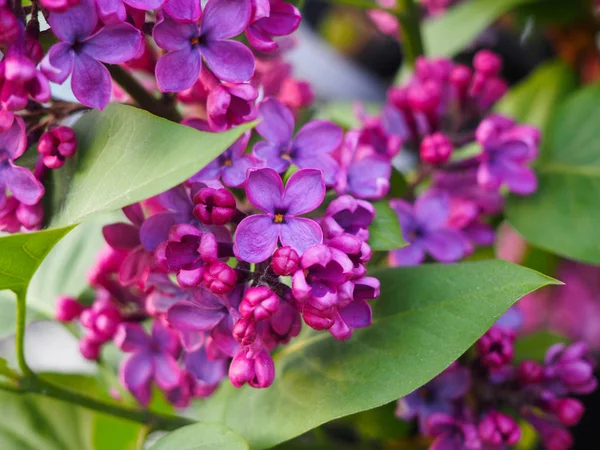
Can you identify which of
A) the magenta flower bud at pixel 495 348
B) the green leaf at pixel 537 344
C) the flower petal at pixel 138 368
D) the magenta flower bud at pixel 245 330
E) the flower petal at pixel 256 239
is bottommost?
the green leaf at pixel 537 344

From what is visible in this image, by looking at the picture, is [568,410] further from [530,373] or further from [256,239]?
[256,239]

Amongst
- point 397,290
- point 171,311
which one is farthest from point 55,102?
point 397,290

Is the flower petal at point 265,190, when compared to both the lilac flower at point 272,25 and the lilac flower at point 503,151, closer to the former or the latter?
the lilac flower at point 272,25

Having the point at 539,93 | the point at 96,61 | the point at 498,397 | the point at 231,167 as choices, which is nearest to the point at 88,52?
the point at 96,61

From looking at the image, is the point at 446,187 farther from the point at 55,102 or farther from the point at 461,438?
the point at 55,102

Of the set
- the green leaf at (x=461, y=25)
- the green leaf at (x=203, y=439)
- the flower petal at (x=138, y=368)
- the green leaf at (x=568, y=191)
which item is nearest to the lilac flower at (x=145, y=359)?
the flower petal at (x=138, y=368)

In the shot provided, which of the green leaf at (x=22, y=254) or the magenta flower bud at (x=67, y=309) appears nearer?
the green leaf at (x=22, y=254)
